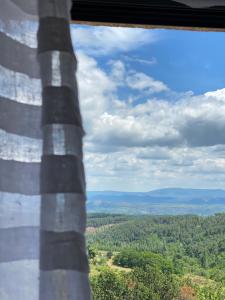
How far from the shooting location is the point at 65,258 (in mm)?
791

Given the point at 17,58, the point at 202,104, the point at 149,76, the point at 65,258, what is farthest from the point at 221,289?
the point at 17,58

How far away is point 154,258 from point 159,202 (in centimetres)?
18

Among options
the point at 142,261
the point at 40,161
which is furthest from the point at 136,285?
the point at 40,161

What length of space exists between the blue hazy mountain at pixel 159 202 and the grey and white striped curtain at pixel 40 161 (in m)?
0.59

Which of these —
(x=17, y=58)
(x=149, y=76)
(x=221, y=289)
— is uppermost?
(x=149, y=76)

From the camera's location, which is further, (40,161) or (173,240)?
(173,240)

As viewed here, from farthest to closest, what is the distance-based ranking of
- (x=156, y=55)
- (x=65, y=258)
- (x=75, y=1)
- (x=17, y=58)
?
1. (x=156, y=55)
2. (x=75, y=1)
3. (x=17, y=58)
4. (x=65, y=258)

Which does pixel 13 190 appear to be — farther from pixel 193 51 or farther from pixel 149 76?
pixel 193 51

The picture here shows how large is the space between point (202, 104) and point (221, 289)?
0.58 metres

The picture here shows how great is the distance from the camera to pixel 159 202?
1.46 metres

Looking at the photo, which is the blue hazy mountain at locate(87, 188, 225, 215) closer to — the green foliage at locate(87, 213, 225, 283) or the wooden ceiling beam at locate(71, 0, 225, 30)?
the green foliage at locate(87, 213, 225, 283)

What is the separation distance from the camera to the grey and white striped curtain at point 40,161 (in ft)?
2.62

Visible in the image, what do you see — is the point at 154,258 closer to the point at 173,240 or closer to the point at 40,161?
the point at 173,240

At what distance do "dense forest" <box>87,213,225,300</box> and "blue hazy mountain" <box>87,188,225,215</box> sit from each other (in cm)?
2
